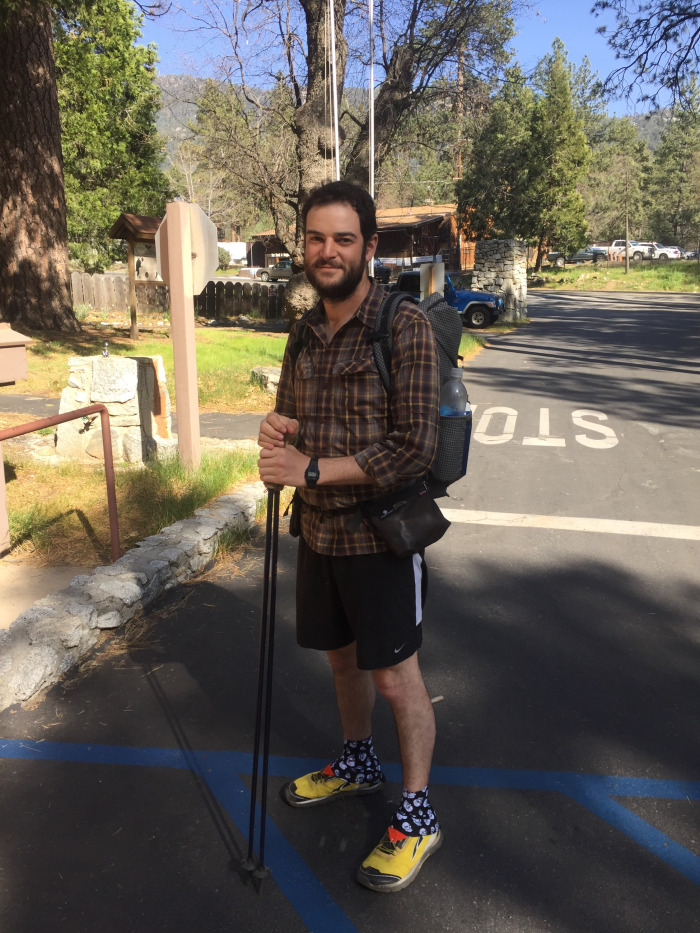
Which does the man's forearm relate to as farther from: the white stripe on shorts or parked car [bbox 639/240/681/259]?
parked car [bbox 639/240/681/259]

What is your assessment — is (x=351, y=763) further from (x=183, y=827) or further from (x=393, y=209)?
(x=393, y=209)

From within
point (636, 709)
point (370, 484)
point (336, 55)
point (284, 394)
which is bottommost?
point (636, 709)

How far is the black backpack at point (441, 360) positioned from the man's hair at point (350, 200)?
22cm

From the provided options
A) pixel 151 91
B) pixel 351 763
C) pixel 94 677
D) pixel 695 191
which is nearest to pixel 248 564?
pixel 94 677

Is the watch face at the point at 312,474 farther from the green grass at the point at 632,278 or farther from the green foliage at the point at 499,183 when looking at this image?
the green grass at the point at 632,278

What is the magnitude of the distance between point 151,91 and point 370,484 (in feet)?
103

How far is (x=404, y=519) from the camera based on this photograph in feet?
7.93

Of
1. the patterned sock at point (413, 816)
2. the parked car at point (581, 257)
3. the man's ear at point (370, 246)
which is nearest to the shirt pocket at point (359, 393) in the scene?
the man's ear at point (370, 246)

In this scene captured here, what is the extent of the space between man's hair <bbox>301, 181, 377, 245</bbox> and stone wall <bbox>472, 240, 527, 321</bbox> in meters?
22.7

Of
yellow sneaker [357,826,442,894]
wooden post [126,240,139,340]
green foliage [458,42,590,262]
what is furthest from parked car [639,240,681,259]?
yellow sneaker [357,826,442,894]

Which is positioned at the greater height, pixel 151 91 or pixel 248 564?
pixel 151 91

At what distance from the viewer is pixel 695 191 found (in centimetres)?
5991

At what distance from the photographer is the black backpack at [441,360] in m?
2.39

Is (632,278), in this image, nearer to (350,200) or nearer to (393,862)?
(350,200)
